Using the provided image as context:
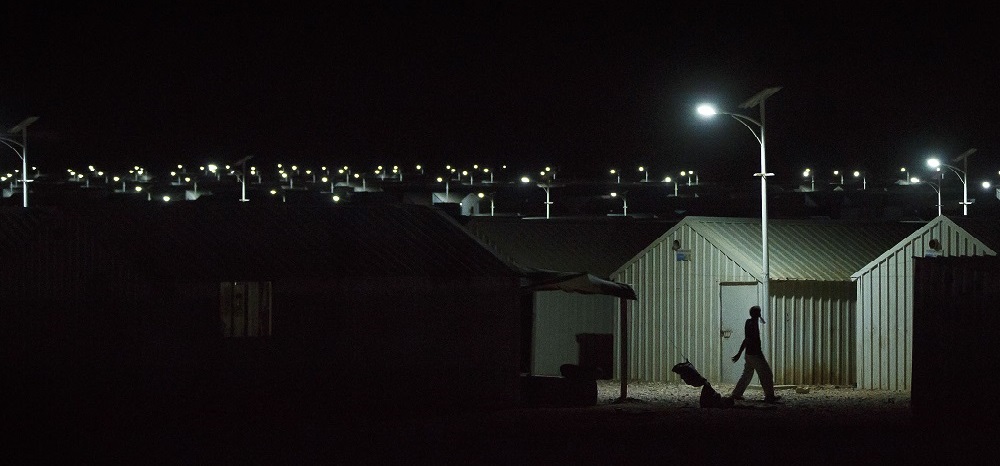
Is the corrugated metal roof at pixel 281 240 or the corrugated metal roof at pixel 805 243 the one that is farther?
the corrugated metal roof at pixel 805 243

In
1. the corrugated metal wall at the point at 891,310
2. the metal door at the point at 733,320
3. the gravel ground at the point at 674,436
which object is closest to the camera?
the gravel ground at the point at 674,436

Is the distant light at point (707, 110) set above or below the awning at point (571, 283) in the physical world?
above

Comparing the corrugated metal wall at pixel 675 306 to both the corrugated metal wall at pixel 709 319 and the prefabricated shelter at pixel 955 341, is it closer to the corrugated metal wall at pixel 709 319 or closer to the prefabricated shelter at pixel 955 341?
the corrugated metal wall at pixel 709 319

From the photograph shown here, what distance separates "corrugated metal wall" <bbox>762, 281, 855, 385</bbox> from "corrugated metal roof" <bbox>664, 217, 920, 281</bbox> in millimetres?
359

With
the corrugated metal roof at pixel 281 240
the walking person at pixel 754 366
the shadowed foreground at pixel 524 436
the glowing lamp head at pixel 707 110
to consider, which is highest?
the glowing lamp head at pixel 707 110

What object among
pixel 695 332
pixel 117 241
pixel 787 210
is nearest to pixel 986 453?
pixel 117 241

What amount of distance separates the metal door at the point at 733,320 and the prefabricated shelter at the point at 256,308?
699 cm

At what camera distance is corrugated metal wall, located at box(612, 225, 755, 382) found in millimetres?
26266

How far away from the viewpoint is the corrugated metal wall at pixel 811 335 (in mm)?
25594

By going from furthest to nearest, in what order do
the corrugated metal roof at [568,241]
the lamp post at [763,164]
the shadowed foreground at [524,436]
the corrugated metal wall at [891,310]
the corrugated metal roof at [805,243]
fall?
the corrugated metal roof at [568,241]
the corrugated metal roof at [805,243]
the corrugated metal wall at [891,310]
the lamp post at [763,164]
the shadowed foreground at [524,436]

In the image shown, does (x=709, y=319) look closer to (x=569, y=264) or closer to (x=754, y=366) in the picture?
(x=754, y=366)

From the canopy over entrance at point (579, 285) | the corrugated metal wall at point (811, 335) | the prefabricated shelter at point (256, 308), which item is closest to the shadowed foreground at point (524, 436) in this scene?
the prefabricated shelter at point (256, 308)

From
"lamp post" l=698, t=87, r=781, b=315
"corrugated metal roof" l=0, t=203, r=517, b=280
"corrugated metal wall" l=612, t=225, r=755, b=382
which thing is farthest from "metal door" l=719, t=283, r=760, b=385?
"corrugated metal roof" l=0, t=203, r=517, b=280

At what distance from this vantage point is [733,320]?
26141mm
